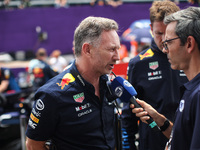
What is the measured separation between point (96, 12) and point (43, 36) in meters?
3.04

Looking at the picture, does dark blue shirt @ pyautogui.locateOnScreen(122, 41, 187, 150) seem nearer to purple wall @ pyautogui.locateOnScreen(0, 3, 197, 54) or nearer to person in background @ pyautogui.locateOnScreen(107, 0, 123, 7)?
purple wall @ pyautogui.locateOnScreen(0, 3, 197, 54)

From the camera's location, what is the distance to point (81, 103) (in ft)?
5.75

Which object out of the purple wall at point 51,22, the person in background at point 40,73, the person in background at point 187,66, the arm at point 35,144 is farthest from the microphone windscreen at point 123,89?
the purple wall at point 51,22

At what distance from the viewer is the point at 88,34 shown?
177 cm

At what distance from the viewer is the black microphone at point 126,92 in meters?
1.74

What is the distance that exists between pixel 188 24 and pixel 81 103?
852 mm

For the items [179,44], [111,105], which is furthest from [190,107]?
[111,105]

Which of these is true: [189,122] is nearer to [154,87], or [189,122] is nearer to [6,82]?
[154,87]

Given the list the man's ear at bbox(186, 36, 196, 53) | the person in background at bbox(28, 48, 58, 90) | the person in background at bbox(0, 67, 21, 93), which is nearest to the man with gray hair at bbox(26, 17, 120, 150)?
the man's ear at bbox(186, 36, 196, 53)

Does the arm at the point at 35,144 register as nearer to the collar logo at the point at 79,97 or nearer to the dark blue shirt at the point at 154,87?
the collar logo at the point at 79,97

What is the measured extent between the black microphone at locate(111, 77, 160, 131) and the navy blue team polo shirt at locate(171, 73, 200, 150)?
338mm

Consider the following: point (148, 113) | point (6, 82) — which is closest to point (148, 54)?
point (148, 113)

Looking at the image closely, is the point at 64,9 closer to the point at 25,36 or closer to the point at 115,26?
the point at 25,36

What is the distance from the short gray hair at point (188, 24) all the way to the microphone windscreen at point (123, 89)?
19.8 inches
